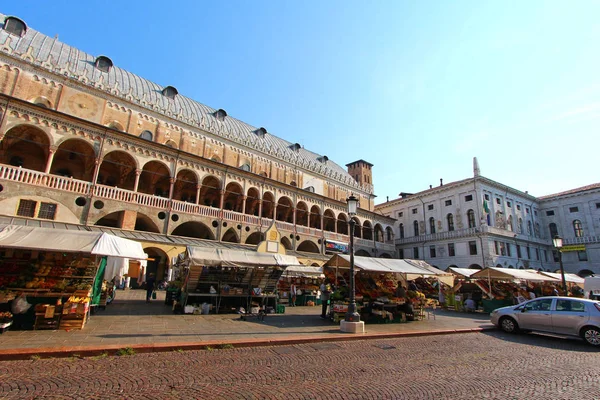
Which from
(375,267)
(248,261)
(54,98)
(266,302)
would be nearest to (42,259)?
(248,261)

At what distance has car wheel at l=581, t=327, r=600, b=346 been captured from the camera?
30.3 feet

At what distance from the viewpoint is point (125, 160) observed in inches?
909

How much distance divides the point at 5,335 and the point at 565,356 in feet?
47.0

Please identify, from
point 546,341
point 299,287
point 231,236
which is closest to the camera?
point 546,341

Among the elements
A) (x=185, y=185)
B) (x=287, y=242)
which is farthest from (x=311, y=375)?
(x=287, y=242)

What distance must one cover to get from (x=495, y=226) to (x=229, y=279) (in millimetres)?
40596

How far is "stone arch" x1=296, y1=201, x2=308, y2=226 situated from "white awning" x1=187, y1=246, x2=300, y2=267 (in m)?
19.5

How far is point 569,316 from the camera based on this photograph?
993 cm

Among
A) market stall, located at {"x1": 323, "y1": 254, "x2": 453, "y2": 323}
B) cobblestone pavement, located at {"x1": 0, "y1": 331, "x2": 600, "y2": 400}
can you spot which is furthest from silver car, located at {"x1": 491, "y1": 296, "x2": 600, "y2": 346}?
market stall, located at {"x1": 323, "y1": 254, "x2": 453, "y2": 323}

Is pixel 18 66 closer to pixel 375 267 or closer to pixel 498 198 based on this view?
pixel 375 267

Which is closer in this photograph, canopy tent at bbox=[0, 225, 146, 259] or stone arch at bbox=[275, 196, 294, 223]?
canopy tent at bbox=[0, 225, 146, 259]

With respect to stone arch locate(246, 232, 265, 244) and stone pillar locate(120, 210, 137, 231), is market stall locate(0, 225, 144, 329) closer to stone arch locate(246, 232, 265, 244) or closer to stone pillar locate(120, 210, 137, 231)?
stone pillar locate(120, 210, 137, 231)

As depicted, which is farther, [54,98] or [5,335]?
[54,98]

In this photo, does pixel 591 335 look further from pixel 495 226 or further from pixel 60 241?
pixel 495 226
